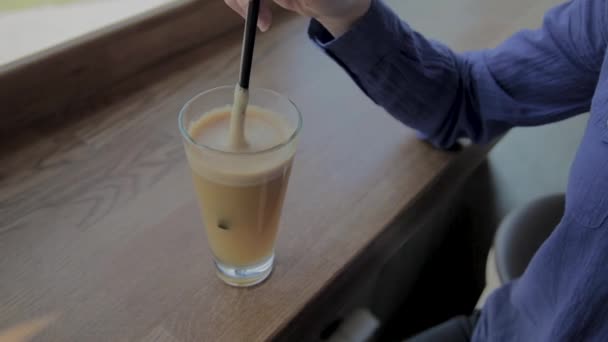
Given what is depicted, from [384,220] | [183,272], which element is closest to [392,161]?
[384,220]

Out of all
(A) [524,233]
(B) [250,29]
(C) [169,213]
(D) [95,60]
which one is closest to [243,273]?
(C) [169,213]

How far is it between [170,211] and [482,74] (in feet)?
1.47

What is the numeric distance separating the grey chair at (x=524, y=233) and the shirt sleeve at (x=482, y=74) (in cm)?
30

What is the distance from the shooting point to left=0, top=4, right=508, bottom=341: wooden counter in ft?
1.96

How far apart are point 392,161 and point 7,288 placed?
19.4 inches

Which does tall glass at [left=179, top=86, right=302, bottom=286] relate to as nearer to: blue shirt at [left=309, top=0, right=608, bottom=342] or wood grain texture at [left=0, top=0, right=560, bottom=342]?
wood grain texture at [left=0, top=0, right=560, bottom=342]

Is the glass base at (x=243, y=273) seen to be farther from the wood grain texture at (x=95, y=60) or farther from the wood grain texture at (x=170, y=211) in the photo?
the wood grain texture at (x=95, y=60)

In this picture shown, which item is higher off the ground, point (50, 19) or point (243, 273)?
point (50, 19)

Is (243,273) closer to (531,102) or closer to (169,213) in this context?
(169,213)

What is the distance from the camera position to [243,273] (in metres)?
0.63

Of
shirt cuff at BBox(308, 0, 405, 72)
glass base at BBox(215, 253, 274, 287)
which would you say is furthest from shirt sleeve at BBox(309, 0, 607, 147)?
glass base at BBox(215, 253, 274, 287)

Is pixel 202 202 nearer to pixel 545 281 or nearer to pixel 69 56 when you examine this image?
pixel 69 56

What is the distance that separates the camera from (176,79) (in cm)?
89

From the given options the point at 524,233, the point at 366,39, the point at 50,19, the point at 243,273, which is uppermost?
the point at 366,39
